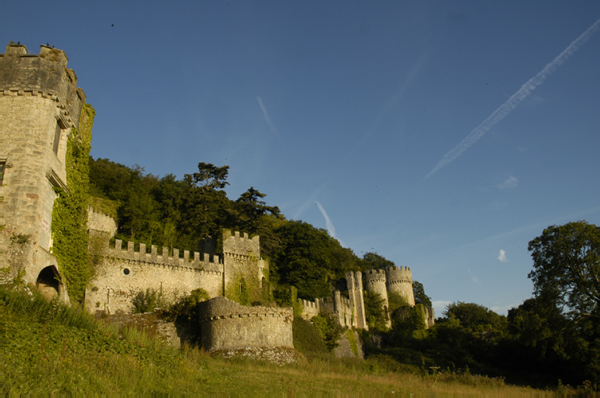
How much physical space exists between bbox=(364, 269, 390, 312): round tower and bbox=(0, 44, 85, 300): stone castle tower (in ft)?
110

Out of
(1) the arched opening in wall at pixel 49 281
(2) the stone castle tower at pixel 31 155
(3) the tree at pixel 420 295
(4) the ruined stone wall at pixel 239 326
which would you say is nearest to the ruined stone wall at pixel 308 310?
(4) the ruined stone wall at pixel 239 326

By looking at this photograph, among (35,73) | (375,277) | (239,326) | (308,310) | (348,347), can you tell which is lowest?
(348,347)

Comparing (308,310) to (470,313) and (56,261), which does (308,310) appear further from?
(470,313)

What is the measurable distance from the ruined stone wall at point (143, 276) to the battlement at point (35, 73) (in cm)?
1027

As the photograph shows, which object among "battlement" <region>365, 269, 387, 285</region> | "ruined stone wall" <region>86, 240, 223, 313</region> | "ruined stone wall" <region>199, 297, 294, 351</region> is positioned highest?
"battlement" <region>365, 269, 387, 285</region>

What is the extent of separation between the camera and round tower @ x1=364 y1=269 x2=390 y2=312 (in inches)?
1746

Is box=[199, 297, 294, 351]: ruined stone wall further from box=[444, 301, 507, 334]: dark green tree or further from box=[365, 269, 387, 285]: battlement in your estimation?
box=[444, 301, 507, 334]: dark green tree

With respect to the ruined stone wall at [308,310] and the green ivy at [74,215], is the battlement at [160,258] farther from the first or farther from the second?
the ruined stone wall at [308,310]

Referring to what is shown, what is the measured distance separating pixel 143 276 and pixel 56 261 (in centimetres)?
1003

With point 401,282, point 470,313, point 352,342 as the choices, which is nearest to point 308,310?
point 352,342

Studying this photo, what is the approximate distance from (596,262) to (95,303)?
26.3 metres

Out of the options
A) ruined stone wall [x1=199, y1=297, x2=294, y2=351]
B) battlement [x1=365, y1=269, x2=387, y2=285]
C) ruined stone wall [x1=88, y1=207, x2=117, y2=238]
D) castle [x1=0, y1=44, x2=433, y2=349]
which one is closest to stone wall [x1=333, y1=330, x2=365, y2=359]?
castle [x1=0, y1=44, x2=433, y2=349]

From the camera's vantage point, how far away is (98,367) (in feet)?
32.0

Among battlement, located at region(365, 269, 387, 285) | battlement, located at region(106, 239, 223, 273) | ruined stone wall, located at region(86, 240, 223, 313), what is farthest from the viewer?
battlement, located at region(365, 269, 387, 285)
